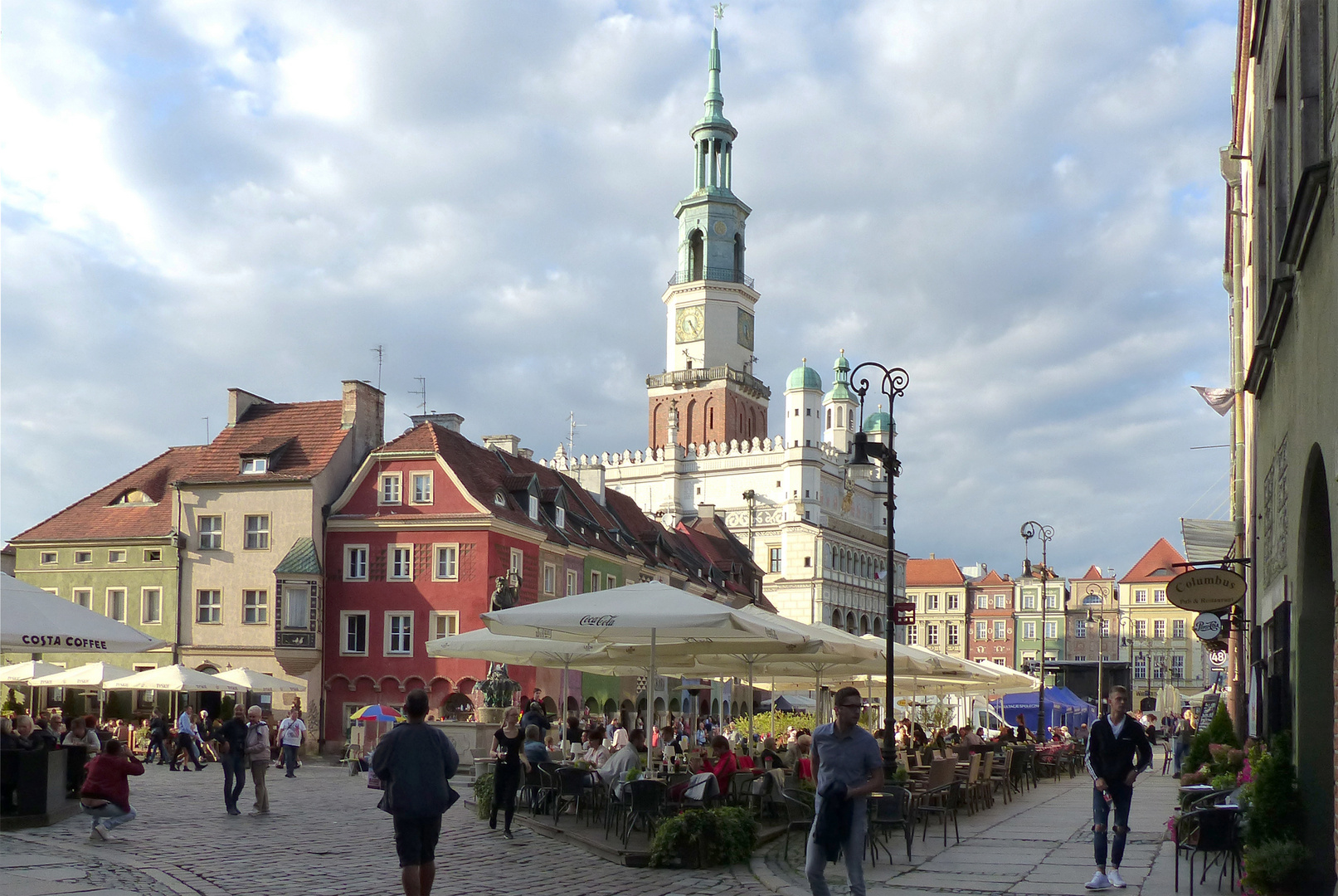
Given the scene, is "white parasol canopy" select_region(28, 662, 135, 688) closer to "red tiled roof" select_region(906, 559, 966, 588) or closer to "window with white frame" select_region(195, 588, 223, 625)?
"window with white frame" select_region(195, 588, 223, 625)

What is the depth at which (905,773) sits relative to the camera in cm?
1953

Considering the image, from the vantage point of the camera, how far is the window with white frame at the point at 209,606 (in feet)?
161

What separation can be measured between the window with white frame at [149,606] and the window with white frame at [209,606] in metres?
1.53

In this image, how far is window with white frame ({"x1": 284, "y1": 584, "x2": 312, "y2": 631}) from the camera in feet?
158

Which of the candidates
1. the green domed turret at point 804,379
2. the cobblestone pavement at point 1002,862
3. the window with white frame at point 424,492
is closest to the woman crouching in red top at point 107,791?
the cobblestone pavement at point 1002,862

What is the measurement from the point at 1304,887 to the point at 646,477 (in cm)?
10149

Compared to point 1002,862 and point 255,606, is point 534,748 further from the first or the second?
point 255,606

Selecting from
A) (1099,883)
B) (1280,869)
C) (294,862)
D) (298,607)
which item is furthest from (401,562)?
(1280,869)

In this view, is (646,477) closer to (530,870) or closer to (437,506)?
(437,506)

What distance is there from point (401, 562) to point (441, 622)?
2.55m

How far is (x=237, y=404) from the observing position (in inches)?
2055

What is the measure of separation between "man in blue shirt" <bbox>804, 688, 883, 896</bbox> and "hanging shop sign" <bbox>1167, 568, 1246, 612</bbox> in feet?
30.3

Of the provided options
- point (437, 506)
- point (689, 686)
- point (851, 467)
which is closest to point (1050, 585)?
point (689, 686)

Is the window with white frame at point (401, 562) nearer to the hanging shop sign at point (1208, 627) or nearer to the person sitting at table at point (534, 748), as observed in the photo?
the person sitting at table at point (534, 748)
